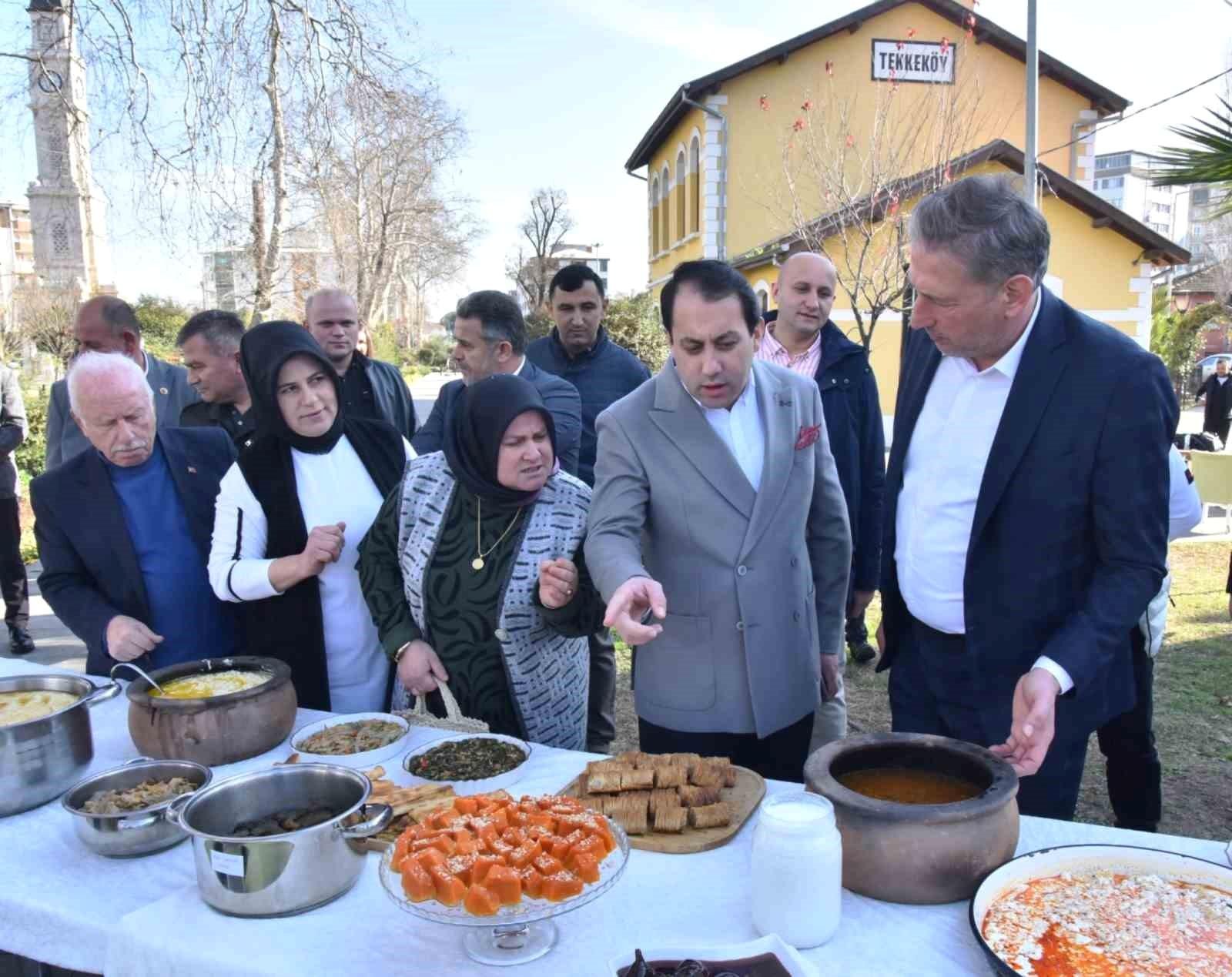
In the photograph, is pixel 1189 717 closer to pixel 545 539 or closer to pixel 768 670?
pixel 768 670

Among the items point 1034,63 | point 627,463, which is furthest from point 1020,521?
point 1034,63

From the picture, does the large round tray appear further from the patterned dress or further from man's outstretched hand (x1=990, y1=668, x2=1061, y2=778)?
the patterned dress

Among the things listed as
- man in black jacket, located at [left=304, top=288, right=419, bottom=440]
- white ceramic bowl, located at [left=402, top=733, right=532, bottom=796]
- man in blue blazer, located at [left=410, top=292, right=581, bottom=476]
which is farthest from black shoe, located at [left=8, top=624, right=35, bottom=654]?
white ceramic bowl, located at [left=402, top=733, right=532, bottom=796]

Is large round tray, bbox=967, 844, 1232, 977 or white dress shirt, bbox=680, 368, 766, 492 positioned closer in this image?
large round tray, bbox=967, 844, 1232, 977

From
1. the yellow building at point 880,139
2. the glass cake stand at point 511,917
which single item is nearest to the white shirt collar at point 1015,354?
the glass cake stand at point 511,917

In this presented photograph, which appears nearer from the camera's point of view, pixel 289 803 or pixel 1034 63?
pixel 289 803

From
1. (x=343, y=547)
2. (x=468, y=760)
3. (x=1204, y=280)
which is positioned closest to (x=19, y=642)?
(x=343, y=547)

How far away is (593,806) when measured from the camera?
169 cm

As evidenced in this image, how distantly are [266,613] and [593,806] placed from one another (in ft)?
3.94

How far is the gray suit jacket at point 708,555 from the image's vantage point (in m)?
2.16

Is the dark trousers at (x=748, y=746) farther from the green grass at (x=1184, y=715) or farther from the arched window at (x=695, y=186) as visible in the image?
the arched window at (x=695, y=186)

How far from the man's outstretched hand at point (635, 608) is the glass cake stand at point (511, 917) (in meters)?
0.40

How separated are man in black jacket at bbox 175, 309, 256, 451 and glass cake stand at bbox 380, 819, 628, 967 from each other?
114 inches

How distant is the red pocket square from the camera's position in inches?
90.6
